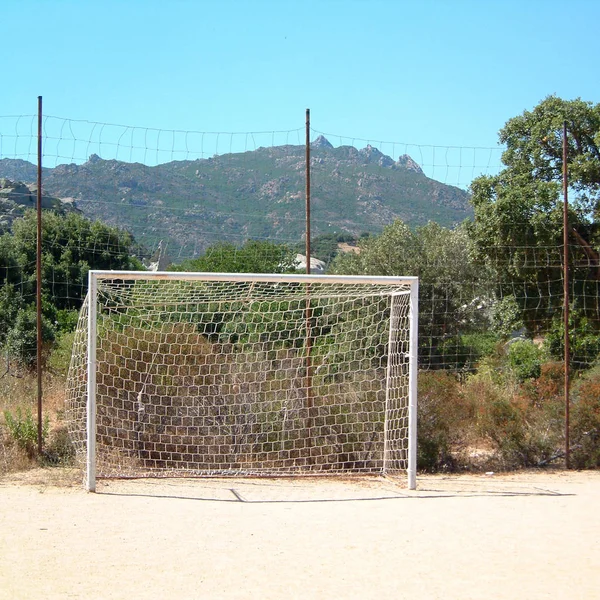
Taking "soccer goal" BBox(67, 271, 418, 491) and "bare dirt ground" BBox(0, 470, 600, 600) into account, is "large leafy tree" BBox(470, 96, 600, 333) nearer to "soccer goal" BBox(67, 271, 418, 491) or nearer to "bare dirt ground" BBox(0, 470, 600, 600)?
"soccer goal" BBox(67, 271, 418, 491)

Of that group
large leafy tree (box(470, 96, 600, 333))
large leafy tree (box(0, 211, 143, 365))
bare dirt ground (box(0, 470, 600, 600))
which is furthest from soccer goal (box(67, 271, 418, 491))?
large leafy tree (box(0, 211, 143, 365))

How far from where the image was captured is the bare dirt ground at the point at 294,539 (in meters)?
5.42

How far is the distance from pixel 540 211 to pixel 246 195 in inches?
761

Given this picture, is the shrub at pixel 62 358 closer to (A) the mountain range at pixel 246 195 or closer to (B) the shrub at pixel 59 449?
(B) the shrub at pixel 59 449

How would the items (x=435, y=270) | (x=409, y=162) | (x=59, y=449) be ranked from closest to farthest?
(x=59, y=449)
(x=409, y=162)
(x=435, y=270)

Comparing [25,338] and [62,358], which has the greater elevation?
[25,338]

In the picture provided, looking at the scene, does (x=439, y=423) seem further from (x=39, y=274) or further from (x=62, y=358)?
(x=62, y=358)

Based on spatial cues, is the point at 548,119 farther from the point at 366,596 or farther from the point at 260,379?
the point at 366,596

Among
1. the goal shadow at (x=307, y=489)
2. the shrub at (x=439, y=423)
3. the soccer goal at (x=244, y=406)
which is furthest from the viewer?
the shrub at (x=439, y=423)

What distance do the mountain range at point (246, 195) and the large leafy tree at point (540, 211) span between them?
193 cm

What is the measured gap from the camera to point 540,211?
1884 cm

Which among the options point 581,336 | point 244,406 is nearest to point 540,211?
point 581,336

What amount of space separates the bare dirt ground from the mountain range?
1153 centimetres

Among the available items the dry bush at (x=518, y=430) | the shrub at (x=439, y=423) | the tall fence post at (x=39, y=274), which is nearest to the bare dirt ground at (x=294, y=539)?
the tall fence post at (x=39, y=274)
